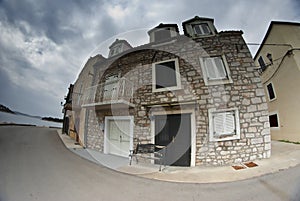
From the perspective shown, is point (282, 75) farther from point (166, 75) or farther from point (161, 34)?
point (161, 34)

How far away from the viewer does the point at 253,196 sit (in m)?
2.18

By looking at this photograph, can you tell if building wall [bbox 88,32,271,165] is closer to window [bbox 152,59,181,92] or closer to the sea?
window [bbox 152,59,181,92]

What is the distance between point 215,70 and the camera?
4488 millimetres

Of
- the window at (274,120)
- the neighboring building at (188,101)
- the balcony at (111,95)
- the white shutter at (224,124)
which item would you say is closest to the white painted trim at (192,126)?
the neighboring building at (188,101)

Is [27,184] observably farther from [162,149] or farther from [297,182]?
[297,182]

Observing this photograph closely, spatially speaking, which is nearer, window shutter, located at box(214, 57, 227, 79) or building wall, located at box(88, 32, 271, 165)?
building wall, located at box(88, 32, 271, 165)

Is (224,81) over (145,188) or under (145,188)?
over

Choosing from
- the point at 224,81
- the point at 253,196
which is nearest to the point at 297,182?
the point at 253,196

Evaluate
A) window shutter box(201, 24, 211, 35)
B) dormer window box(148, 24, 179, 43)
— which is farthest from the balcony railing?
window shutter box(201, 24, 211, 35)

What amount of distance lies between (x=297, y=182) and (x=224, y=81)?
2849 mm

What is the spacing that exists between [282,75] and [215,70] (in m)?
1.74

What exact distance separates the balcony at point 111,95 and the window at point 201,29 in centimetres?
387

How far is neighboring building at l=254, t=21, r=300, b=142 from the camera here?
9.00ft

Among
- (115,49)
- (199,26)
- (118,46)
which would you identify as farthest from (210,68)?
(115,49)
